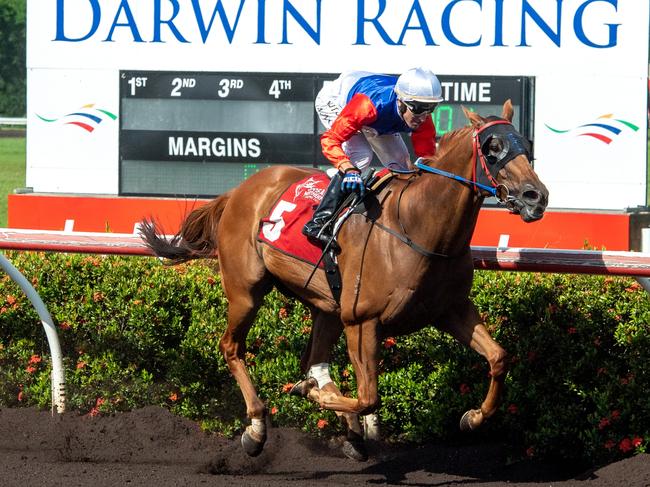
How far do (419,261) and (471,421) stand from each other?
0.69 meters

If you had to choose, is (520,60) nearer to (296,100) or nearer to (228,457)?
(296,100)

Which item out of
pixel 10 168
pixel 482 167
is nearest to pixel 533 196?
pixel 482 167

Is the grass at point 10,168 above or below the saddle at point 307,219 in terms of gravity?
above

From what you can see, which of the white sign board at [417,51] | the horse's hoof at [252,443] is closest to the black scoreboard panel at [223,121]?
the white sign board at [417,51]

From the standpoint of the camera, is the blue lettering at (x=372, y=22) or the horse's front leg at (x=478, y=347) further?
the blue lettering at (x=372, y=22)

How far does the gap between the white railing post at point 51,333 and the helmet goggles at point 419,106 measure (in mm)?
2052

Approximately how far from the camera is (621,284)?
5.16 metres

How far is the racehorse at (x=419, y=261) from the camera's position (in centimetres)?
425

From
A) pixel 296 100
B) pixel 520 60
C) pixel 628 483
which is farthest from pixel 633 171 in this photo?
pixel 628 483

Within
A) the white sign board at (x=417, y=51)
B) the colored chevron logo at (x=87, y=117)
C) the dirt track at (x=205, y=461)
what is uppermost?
the white sign board at (x=417, y=51)

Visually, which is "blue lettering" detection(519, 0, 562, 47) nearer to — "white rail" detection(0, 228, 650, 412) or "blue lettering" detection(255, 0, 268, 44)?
"blue lettering" detection(255, 0, 268, 44)

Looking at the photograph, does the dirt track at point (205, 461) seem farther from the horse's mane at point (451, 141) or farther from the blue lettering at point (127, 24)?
the blue lettering at point (127, 24)

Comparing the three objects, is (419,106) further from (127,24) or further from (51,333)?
(127,24)

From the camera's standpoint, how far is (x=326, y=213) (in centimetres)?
479
